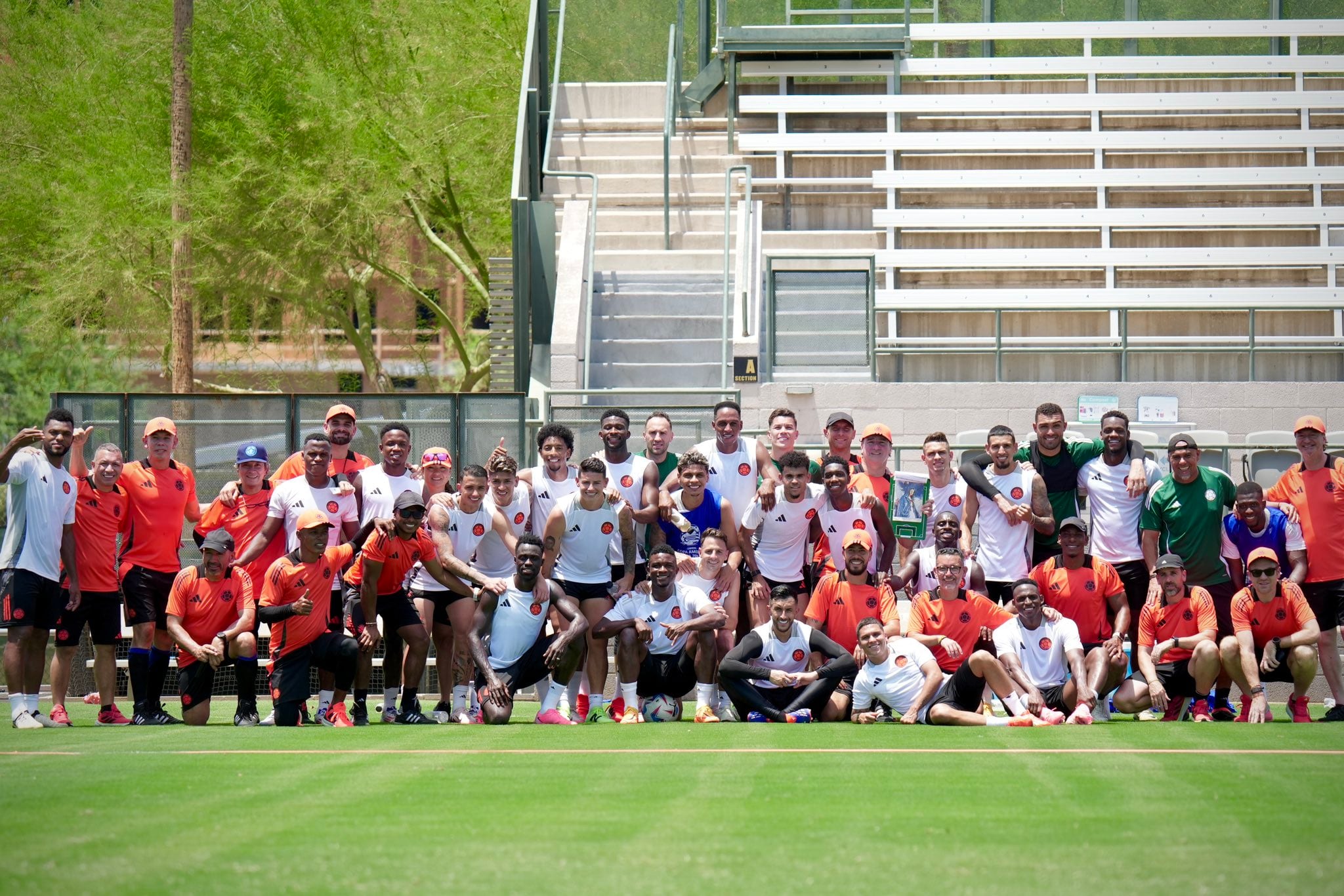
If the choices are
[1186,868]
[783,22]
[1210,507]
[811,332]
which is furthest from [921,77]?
[1186,868]

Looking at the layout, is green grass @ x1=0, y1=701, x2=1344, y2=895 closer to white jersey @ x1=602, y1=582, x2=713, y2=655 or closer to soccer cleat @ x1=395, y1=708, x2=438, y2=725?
soccer cleat @ x1=395, y1=708, x2=438, y2=725

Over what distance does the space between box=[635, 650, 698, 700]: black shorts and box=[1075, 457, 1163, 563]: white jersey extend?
120 inches

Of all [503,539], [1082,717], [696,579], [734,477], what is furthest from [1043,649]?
[503,539]

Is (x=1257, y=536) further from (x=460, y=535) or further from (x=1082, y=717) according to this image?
(x=460, y=535)

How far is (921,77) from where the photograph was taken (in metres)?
22.3

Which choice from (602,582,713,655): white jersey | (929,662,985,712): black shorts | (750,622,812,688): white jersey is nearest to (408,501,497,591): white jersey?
(602,582,713,655): white jersey

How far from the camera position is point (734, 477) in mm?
11664

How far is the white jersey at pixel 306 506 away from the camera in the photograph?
1115 cm

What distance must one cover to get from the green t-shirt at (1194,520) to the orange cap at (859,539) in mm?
2202

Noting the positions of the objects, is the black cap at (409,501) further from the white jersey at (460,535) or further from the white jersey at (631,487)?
the white jersey at (631,487)

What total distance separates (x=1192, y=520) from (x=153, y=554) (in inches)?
309

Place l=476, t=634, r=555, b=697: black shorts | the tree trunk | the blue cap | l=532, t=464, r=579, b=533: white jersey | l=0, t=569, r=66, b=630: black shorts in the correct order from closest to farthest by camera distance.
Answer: l=0, t=569, r=66, b=630: black shorts
l=476, t=634, r=555, b=697: black shorts
the blue cap
l=532, t=464, r=579, b=533: white jersey
the tree trunk

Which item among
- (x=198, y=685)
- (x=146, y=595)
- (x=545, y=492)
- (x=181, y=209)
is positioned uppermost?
(x=181, y=209)

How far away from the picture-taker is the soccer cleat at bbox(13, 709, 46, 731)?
403 inches
